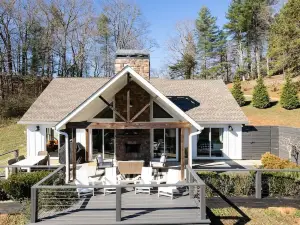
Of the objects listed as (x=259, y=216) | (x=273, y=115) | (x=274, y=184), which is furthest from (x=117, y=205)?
(x=273, y=115)

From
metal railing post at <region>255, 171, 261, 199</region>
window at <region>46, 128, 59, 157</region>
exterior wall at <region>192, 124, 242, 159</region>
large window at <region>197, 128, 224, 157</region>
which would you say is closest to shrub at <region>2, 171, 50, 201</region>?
window at <region>46, 128, 59, 157</region>

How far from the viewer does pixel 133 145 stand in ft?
47.0

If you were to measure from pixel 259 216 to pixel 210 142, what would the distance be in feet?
27.2

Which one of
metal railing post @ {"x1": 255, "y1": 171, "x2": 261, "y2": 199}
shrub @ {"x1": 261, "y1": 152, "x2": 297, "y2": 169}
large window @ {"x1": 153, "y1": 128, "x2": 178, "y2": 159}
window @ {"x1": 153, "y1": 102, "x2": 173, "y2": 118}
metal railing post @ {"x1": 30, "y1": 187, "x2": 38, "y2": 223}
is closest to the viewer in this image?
metal railing post @ {"x1": 30, "y1": 187, "x2": 38, "y2": 223}

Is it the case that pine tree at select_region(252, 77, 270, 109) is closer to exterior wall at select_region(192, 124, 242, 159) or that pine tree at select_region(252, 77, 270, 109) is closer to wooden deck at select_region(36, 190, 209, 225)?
exterior wall at select_region(192, 124, 242, 159)

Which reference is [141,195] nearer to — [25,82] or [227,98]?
[227,98]

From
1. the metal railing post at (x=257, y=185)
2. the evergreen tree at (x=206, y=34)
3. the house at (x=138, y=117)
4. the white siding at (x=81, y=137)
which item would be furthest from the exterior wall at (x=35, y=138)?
the evergreen tree at (x=206, y=34)

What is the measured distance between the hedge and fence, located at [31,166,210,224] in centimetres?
122

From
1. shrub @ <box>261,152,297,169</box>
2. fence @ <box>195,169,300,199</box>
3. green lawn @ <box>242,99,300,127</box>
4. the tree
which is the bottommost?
fence @ <box>195,169,300,199</box>

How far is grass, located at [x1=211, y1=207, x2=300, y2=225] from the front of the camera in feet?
29.2

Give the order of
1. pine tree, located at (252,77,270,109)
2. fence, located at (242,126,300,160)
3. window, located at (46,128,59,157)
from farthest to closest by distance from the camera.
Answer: pine tree, located at (252,77,270,109)
fence, located at (242,126,300,160)
window, located at (46,128,59,157)

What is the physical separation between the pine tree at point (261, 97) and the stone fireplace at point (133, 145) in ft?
61.3

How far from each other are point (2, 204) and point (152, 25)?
113 ft

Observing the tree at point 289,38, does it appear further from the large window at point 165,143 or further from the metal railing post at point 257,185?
the metal railing post at point 257,185
